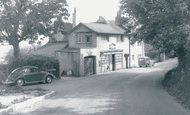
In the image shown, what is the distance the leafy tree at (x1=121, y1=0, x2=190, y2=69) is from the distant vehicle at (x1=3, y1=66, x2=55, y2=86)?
9.72 metres

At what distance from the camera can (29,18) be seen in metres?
33.8

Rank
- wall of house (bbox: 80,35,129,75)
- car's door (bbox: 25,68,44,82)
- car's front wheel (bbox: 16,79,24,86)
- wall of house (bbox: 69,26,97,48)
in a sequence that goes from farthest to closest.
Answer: wall of house (bbox: 69,26,97,48)
wall of house (bbox: 80,35,129,75)
car's door (bbox: 25,68,44,82)
car's front wheel (bbox: 16,79,24,86)

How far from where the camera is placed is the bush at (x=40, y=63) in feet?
108

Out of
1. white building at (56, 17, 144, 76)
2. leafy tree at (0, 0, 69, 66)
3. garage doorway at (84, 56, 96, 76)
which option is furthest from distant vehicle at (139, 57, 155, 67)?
leafy tree at (0, 0, 69, 66)

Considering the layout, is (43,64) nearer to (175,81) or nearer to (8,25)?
(8,25)

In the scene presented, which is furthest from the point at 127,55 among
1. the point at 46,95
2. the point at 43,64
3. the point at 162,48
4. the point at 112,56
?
the point at 46,95

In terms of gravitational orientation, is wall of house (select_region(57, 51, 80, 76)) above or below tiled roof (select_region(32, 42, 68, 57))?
below

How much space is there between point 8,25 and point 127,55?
78.1ft

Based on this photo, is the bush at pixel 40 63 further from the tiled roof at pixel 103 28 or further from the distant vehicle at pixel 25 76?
the tiled roof at pixel 103 28

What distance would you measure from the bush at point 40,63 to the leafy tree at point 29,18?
0.93 meters

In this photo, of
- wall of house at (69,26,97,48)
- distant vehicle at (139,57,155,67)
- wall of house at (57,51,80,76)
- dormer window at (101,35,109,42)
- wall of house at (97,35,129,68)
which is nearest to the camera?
wall of house at (57,51,80,76)

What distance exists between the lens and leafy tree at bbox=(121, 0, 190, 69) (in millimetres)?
22922

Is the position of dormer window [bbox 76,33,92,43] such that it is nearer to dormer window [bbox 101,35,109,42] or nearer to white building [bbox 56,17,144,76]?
white building [bbox 56,17,144,76]

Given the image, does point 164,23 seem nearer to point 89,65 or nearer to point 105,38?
point 89,65
